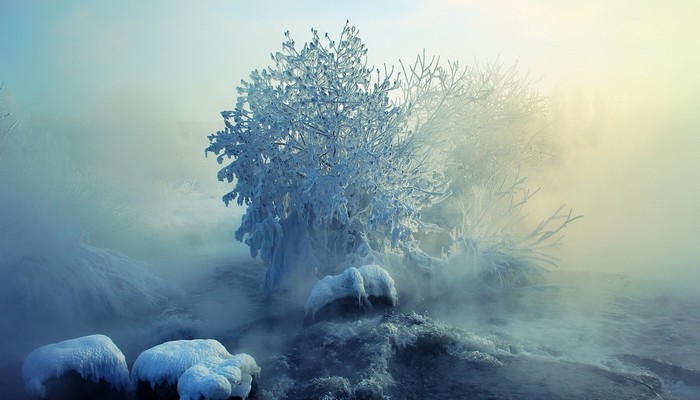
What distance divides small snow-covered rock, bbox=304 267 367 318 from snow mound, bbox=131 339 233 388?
10.9 ft

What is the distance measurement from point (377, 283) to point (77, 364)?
661cm

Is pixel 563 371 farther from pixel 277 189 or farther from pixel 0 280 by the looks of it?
pixel 0 280

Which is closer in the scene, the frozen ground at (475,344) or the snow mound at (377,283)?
the frozen ground at (475,344)

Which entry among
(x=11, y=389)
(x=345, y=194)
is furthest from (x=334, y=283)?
(x=11, y=389)

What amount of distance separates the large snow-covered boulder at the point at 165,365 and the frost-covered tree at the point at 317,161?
5476mm

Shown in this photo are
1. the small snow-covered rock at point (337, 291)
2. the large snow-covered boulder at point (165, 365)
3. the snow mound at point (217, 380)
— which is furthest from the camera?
the small snow-covered rock at point (337, 291)

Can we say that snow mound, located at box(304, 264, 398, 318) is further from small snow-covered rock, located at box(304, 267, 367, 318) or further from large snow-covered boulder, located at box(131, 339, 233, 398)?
large snow-covered boulder, located at box(131, 339, 233, 398)

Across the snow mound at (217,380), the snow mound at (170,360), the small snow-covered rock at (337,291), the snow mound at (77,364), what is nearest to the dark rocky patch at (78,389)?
the snow mound at (77,364)

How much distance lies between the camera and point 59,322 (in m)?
12.4

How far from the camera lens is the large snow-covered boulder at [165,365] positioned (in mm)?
8016

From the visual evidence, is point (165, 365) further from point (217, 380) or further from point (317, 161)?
point (317, 161)

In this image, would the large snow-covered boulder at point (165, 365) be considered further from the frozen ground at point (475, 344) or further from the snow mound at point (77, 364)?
the frozen ground at point (475, 344)

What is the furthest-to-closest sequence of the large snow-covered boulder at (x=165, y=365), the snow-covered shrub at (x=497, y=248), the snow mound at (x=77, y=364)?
1. the snow-covered shrub at (x=497, y=248)
2. the snow mound at (x=77, y=364)
3. the large snow-covered boulder at (x=165, y=365)

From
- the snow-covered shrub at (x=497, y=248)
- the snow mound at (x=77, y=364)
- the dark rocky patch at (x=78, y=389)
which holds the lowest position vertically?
the dark rocky patch at (x=78, y=389)
